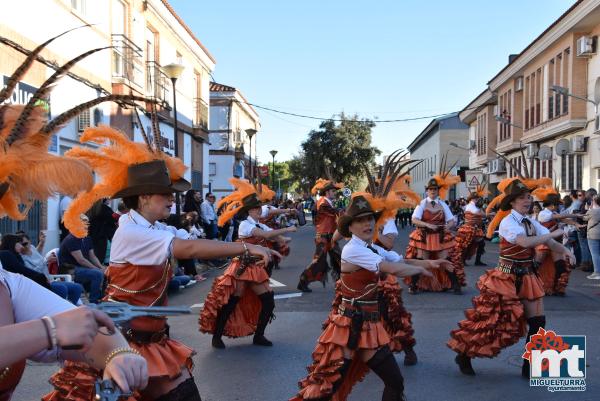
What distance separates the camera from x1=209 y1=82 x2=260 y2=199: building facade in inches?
1703

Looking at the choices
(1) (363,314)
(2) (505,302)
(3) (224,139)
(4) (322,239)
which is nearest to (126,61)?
(4) (322,239)

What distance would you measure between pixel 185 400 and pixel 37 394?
280cm

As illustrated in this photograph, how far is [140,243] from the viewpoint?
381 cm

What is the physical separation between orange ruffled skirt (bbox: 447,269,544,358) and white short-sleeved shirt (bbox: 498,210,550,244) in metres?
0.37

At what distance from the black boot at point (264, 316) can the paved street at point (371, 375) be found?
0.39ft

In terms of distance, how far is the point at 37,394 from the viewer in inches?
226

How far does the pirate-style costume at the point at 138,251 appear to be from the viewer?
368 centimetres

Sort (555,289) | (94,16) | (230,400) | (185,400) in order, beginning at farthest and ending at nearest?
1. (94,16)
2. (555,289)
3. (230,400)
4. (185,400)

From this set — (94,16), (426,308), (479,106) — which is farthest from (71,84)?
(479,106)

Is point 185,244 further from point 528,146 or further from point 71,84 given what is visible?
point 528,146

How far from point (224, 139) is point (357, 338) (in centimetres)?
4001

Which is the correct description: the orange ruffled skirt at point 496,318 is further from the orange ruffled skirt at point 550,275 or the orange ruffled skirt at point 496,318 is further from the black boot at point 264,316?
the orange ruffled skirt at point 550,275

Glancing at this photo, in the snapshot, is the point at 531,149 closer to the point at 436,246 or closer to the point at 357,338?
the point at 436,246

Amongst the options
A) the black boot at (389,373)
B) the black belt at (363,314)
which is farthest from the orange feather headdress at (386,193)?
the black boot at (389,373)
